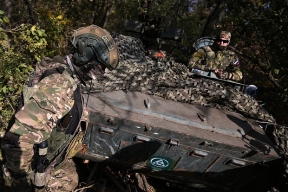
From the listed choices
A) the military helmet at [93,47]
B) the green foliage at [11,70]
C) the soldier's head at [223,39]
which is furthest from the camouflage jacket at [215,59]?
the military helmet at [93,47]

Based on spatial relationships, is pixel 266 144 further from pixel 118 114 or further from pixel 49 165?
pixel 49 165

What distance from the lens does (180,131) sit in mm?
3764

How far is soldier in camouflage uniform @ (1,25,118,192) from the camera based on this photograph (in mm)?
2498

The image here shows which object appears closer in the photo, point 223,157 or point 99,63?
point 99,63

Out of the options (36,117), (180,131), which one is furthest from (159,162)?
(36,117)

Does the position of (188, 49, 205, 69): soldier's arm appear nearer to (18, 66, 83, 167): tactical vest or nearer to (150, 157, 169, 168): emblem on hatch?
(150, 157, 169, 168): emblem on hatch

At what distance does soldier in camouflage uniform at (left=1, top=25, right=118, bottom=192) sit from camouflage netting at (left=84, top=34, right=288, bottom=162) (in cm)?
104

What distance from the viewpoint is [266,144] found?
161 inches

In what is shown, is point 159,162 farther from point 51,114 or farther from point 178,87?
point 51,114

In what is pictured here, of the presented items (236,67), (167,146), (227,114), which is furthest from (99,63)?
(236,67)

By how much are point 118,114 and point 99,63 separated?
2.60ft

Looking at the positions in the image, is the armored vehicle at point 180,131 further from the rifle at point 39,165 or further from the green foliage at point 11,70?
the green foliage at point 11,70

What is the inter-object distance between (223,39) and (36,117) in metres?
4.43

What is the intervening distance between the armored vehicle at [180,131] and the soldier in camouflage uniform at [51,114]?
1.64 ft
